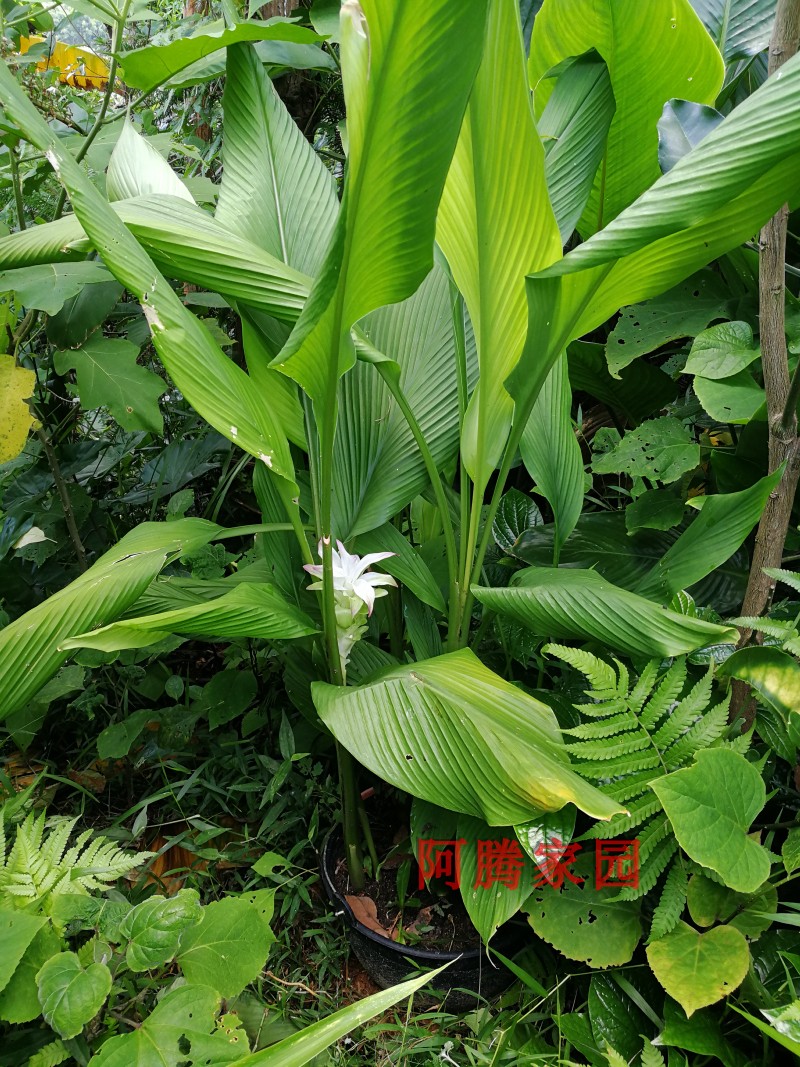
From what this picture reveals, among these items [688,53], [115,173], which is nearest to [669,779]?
[688,53]

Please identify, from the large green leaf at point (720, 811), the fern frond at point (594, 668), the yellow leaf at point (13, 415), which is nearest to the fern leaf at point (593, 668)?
the fern frond at point (594, 668)

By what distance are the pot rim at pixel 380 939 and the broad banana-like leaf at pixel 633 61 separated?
96cm

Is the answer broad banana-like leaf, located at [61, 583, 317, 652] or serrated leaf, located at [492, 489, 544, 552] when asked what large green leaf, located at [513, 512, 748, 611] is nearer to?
serrated leaf, located at [492, 489, 544, 552]

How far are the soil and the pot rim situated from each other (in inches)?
0.5

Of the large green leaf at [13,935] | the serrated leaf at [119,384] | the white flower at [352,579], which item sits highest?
the serrated leaf at [119,384]

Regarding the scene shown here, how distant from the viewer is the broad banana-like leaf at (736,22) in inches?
44.0

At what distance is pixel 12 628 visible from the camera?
0.82 m

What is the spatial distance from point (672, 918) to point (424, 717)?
35cm

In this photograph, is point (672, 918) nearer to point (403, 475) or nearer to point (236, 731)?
point (403, 475)

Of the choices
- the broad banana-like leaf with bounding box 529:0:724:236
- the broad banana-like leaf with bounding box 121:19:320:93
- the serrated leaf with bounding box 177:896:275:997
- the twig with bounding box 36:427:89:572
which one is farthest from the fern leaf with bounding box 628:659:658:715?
the twig with bounding box 36:427:89:572

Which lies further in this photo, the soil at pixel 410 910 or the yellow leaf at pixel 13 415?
the yellow leaf at pixel 13 415

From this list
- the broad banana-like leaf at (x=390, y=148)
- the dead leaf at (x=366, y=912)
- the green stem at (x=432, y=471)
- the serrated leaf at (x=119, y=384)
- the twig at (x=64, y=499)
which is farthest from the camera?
the twig at (x=64, y=499)

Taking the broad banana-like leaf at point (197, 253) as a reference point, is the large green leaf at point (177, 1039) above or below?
below

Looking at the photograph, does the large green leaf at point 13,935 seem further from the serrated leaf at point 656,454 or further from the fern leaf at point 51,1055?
the serrated leaf at point 656,454
